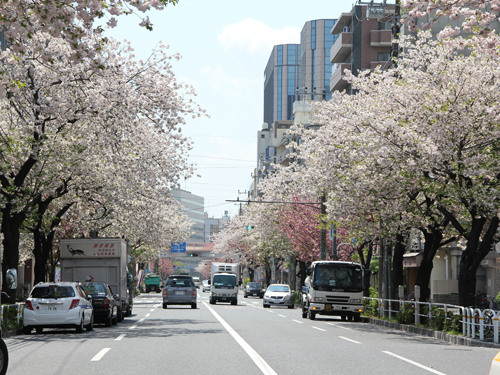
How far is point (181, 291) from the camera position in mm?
39656

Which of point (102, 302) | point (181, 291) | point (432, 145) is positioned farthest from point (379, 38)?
point (102, 302)

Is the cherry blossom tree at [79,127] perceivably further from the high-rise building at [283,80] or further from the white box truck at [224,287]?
the high-rise building at [283,80]

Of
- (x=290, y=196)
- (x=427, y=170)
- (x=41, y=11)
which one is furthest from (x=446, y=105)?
(x=290, y=196)

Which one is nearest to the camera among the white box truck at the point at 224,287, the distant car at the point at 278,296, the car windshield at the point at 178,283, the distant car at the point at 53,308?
the distant car at the point at 53,308

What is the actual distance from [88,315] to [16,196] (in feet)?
15.3

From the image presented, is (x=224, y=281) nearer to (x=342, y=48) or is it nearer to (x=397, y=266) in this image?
(x=397, y=266)

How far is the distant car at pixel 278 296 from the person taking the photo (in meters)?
44.9

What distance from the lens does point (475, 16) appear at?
10.9m

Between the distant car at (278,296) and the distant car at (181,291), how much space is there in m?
6.63

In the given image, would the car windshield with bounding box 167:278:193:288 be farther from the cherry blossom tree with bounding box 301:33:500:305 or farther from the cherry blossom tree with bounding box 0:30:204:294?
the cherry blossom tree with bounding box 301:33:500:305

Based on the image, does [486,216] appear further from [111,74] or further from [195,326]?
[111,74]

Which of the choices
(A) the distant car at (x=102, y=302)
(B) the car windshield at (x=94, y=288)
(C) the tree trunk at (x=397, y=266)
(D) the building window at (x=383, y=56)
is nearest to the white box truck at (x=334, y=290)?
(C) the tree trunk at (x=397, y=266)

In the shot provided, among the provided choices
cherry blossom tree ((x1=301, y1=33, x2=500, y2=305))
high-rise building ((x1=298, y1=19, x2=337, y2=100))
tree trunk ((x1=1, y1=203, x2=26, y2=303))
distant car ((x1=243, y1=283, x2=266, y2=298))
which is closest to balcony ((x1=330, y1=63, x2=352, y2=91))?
distant car ((x1=243, y1=283, x2=266, y2=298))

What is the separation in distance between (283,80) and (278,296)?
13109 cm
